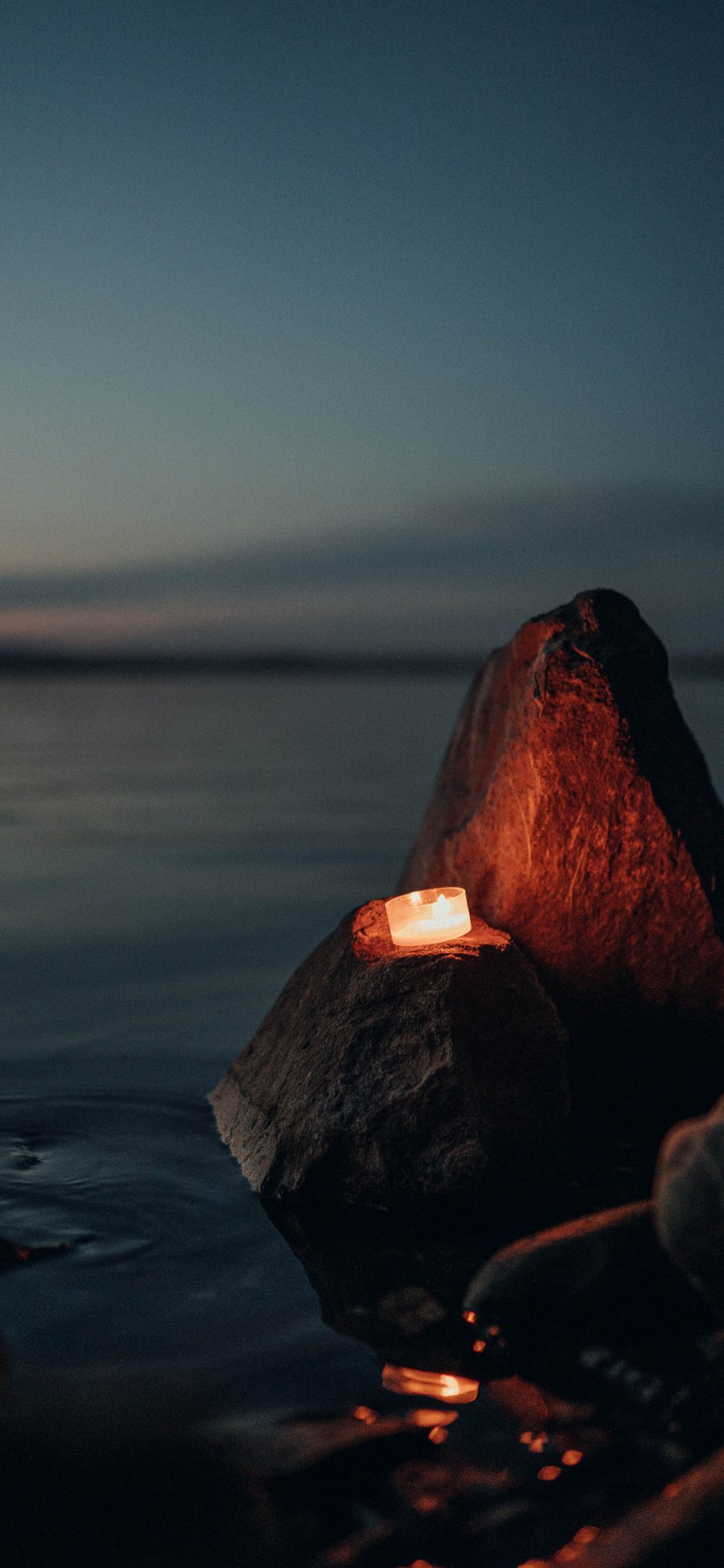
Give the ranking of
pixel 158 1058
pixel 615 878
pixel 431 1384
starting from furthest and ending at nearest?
1. pixel 158 1058
2. pixel 615 878
3. pixel 431 1384

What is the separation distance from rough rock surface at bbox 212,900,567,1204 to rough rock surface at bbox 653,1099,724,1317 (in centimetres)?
118

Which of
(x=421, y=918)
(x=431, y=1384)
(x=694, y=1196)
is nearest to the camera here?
(x=694, y=1196)

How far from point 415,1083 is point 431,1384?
1177 mm

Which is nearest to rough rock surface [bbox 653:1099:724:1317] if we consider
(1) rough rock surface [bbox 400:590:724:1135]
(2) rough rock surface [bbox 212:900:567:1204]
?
(2) rough rock surface [bbox 212:900:567:1204]

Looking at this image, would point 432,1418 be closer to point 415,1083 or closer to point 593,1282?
point 593,1282

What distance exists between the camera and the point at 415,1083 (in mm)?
4207

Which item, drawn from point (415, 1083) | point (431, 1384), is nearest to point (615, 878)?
point (415, 1083)

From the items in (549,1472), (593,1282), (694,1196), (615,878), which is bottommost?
(549,1472)

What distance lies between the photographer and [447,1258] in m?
3.86

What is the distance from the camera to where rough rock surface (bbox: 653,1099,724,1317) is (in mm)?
2885

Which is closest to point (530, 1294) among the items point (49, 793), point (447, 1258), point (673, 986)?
point (447, 1258)

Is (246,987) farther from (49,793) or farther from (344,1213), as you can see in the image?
(49,793)

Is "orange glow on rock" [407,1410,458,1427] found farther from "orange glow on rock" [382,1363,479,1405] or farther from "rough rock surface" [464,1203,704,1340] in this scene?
"rough rock surface" [464,1203,704,1340]

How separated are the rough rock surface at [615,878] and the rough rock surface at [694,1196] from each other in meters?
1.93
